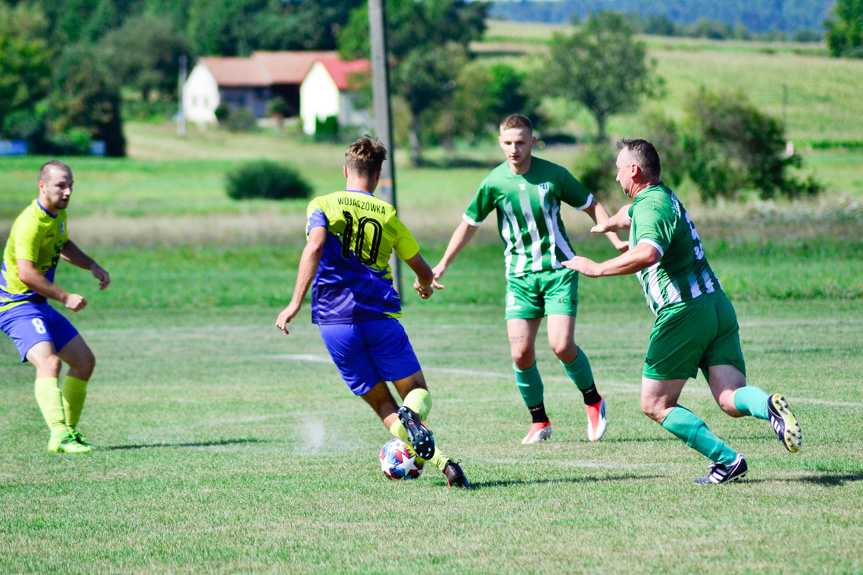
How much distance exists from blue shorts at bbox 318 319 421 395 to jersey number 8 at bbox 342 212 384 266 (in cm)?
39

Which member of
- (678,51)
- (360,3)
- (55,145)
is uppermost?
(360,3)

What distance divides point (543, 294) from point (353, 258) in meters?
2.21

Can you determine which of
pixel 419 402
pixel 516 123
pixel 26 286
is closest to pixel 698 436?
pixel 419 402

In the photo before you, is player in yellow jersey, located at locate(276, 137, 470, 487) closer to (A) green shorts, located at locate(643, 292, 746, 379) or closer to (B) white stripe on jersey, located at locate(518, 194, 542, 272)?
(A) green shorts, located at locate(643, 292, 746, 379)

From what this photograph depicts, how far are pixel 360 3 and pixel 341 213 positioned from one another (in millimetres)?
126458

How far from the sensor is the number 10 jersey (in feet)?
19.0

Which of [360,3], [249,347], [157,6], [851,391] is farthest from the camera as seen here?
[157,6]

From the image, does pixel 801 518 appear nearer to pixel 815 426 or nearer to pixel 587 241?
pixel 815 426

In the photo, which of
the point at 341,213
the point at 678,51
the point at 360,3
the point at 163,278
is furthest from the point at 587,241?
the point at 360,3

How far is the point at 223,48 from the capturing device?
429 feet

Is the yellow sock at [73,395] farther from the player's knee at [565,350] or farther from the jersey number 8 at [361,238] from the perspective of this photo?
the player's knee at [565,350]

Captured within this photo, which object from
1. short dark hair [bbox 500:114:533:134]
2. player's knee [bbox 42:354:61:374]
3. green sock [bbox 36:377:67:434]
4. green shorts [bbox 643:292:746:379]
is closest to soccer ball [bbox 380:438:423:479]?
green shorts [bbox 643:292:746:379]

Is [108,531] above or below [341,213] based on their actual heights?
below

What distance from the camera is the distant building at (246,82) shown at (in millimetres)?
112062
